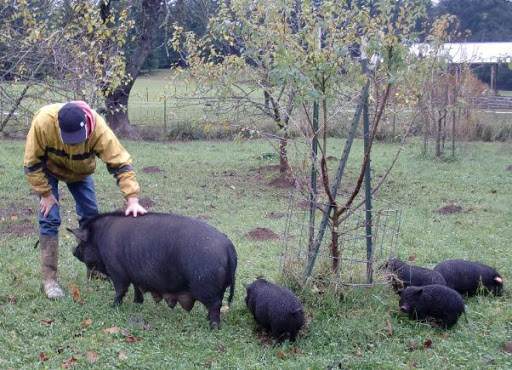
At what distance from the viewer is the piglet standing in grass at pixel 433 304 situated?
519cm

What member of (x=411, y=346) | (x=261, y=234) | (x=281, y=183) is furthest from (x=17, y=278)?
(x=281, y=183)

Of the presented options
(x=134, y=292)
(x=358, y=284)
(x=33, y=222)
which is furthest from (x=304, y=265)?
(x=33, y=222)

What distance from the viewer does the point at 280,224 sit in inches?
374

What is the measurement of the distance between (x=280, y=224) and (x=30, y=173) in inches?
190

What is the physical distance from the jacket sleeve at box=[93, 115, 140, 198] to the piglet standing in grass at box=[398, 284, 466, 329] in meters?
Result: 2.66

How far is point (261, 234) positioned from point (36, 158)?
3994 millimetres

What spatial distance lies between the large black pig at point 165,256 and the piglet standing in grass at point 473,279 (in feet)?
8.10

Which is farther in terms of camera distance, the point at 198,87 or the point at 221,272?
the point at 198,87

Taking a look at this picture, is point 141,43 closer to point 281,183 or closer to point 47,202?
point 281,183

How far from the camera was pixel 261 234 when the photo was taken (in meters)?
8.64

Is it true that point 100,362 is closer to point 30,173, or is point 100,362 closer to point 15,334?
point 15,334

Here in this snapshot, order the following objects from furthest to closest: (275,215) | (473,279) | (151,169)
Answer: (151,169) < (275,215) < (473,279)

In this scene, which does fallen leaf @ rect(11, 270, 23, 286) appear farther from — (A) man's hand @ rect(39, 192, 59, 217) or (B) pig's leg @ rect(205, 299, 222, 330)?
(B) pig's leg @ rect(205, 299, 222, 330)

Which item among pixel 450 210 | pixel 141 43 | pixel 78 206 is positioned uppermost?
pixel 141 43
